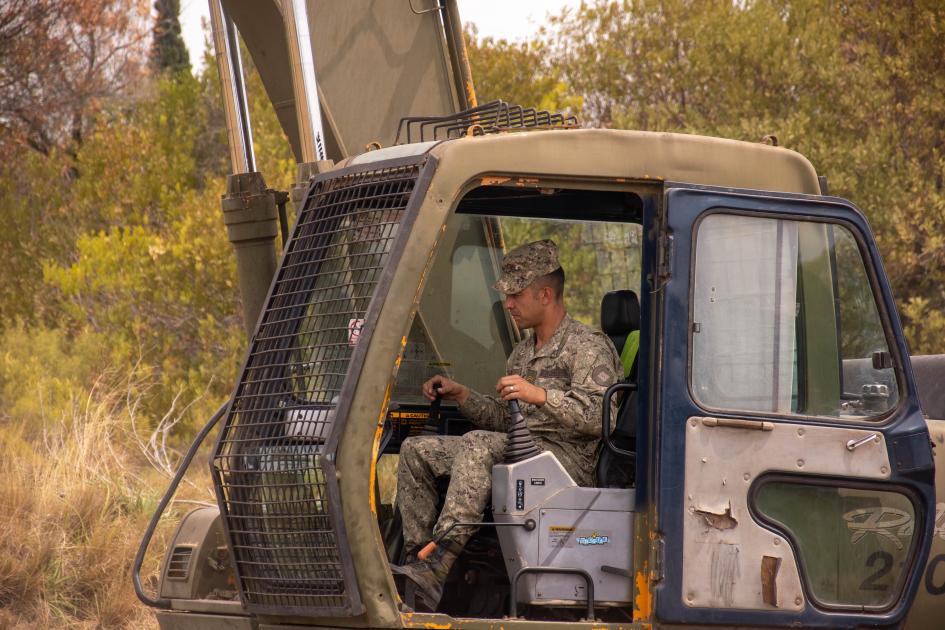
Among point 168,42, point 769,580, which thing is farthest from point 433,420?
point 168,42

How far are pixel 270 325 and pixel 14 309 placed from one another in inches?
586

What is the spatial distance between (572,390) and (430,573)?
2.87 feet

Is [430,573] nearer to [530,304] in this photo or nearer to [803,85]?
[530,304]

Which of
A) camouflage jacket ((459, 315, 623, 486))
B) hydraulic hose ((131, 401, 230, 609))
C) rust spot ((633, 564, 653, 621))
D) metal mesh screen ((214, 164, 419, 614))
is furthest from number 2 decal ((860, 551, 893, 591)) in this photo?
hydraulic hose ((131, 401, 230, 609))

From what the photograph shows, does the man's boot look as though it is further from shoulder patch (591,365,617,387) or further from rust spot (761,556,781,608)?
rust spot (761,556,781,608)

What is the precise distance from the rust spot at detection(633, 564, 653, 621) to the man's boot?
67cm

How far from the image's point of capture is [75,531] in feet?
28.6

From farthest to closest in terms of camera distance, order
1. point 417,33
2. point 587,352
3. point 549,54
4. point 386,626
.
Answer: point 549,54
point 417,33
point 587,352
point 386,626

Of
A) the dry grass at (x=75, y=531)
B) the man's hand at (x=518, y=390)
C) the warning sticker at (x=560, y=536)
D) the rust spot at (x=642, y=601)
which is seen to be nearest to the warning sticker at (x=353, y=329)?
the man's hand at (x=518, y=390)

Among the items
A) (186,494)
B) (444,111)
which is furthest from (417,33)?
(186,494)

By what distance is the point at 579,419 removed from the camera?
15.5 feet

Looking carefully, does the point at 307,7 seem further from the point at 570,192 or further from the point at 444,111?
the point at 570,192

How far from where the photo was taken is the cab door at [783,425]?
14.2 feet

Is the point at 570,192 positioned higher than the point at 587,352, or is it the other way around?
the point at 570,192
